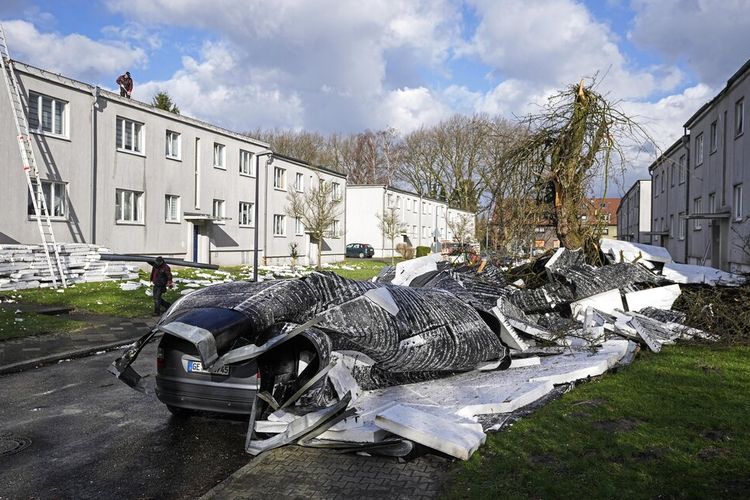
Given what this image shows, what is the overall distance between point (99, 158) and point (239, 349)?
21.0 meters

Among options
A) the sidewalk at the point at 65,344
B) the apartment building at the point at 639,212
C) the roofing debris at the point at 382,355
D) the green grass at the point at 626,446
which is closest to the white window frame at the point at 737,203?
the roofing debris at the point at 382,355

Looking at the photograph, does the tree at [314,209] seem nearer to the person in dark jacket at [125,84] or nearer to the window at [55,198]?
the person in dark jacket at [125,84]

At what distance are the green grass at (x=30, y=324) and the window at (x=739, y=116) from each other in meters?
21.5

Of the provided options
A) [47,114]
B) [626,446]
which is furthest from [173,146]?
[626,446]

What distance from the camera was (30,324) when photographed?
12680mm

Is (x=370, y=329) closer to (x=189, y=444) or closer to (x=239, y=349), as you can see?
(x=239, y=349)

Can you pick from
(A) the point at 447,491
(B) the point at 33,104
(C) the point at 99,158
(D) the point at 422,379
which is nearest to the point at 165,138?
(C) the point at 99,158

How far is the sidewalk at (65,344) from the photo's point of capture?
9.79 metres

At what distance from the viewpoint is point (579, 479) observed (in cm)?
452

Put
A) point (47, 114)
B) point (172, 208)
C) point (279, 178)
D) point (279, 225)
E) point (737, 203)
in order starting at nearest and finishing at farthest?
point (47, 114), point (737, 203), point (172, 208), point (279, 178), point (279, 225)

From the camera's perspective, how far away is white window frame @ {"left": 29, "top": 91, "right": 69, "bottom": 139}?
20766 millimetres

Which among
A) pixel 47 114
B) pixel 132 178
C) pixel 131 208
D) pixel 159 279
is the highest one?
pixel 47 114

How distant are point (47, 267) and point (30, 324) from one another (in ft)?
21.4

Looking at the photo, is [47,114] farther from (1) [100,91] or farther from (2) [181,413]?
(2) [181,413]
